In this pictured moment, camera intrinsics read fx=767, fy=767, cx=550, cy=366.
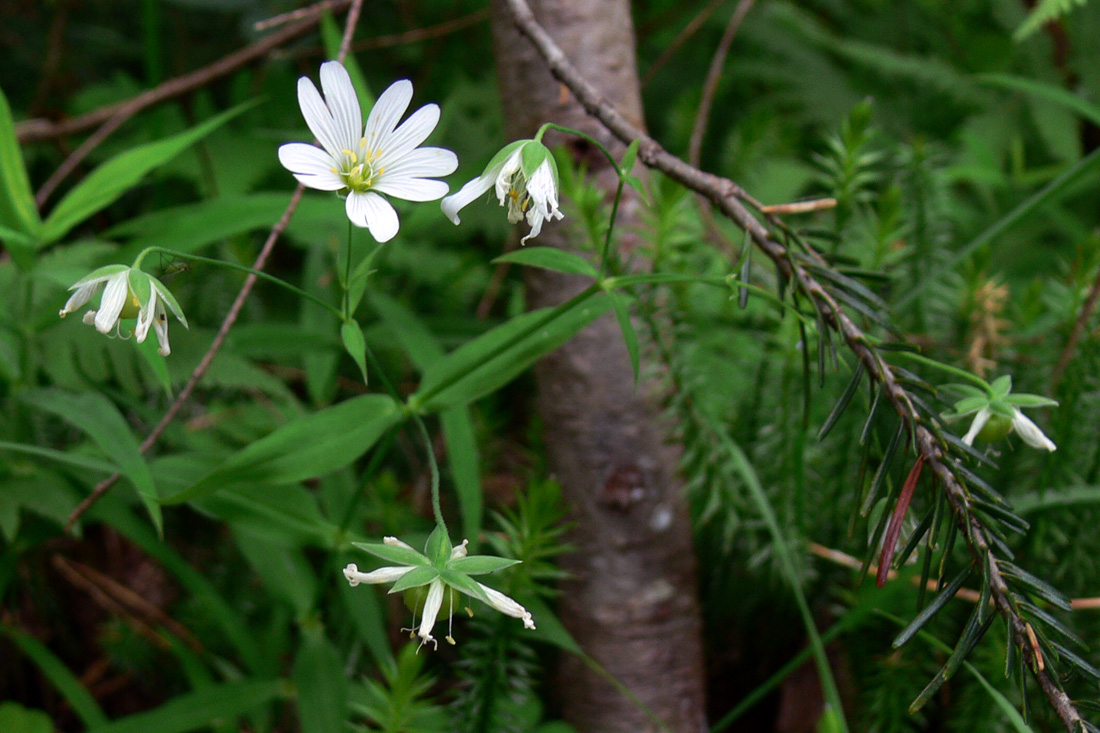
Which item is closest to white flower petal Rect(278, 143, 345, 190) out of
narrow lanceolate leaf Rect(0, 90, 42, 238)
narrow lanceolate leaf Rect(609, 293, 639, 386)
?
narrow lanceolate leaf Rect(609, 293, 639, 386)

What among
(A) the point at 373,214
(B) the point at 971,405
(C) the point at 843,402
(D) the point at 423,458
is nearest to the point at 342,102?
(A) the point at 373,214

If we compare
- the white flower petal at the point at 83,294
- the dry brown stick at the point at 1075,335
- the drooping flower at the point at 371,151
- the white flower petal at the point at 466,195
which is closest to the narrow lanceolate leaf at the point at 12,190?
the white flower petal at the point at 83,294

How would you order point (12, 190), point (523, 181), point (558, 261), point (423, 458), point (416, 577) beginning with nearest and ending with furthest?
1. point (416, 577)
2. point (523, 181)
3. point (558, 261)
4. point (12, 190)
5. point (423, 458)

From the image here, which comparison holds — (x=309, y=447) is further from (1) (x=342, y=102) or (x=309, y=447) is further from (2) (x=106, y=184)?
(2) (x=106, y=184)

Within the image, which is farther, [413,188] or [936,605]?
Result: [413,188]

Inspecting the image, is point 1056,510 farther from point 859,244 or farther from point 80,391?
point 80,391

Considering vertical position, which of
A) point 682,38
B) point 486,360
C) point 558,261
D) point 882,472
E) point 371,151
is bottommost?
point 882,472

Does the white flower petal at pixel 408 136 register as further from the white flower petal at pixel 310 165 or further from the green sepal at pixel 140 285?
the green sepal at pixel 140 285
